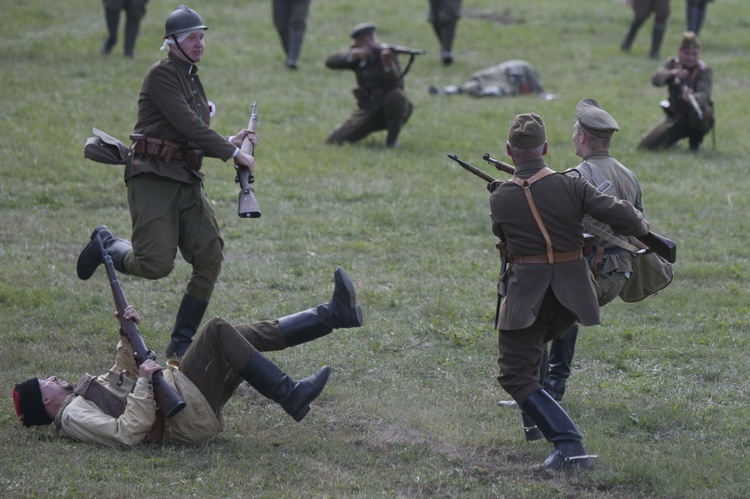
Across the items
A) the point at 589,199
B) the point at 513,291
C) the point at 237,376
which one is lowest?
the point at 237,376

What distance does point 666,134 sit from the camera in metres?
13.6

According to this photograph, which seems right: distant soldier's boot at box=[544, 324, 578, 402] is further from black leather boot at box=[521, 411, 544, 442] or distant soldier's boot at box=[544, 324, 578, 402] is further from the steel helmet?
the steel helmet

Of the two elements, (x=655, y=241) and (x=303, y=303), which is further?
(x=303, y=303)

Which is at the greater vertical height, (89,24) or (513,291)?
(513,291)

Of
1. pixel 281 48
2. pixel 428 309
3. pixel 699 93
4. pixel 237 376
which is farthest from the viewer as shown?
pixel 281 48

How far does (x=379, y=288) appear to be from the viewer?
891cm

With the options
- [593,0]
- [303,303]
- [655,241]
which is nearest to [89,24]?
[593,0]

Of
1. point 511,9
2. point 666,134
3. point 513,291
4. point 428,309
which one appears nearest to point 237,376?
point 513,291

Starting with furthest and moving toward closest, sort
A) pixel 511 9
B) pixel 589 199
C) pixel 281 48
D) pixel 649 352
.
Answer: pixel 511 9
pixel 281 48
pixel 649 352
pixel 589 199

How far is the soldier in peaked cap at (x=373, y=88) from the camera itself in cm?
1327

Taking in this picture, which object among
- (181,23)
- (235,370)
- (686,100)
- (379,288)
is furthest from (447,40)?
(235,370)

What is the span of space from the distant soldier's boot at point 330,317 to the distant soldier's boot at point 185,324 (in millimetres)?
1307

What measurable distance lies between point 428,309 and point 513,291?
2.92 metres

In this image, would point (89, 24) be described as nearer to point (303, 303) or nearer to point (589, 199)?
point (303, 303)
